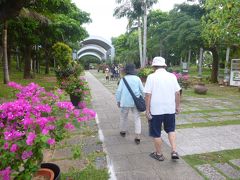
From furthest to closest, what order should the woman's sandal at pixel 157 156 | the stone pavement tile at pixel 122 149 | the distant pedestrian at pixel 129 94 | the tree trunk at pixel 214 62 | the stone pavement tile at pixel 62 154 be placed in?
the tree trunk at pixel 214 62, the distant pedestrian at pixel 129 94, the stone pavement tile at pixel 122 149, the stone pavement tile at pixel 62 154, the woman's sandal at pixel 157 156

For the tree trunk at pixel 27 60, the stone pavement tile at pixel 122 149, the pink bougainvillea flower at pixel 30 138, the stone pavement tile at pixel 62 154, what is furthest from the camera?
the tree trunk at pixel 27 60

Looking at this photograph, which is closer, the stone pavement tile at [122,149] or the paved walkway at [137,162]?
the paved walkway at [137,162]

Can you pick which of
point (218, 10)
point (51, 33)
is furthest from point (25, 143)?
point (51, 33)

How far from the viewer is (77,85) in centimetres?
846

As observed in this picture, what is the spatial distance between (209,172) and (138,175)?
1029mm

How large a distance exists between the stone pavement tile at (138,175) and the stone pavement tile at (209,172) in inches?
27.2

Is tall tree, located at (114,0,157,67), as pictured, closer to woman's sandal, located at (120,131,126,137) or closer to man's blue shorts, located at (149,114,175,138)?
woman's sandal, located at (120,131,126,137)

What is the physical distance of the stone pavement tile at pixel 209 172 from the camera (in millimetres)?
3424

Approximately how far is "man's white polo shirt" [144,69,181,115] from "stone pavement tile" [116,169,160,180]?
881 mm

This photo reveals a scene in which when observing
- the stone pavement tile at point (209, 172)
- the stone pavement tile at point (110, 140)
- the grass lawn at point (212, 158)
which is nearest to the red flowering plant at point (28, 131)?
the stone pavement tile at point (209, 172)

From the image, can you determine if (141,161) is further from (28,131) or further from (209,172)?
(28,131)

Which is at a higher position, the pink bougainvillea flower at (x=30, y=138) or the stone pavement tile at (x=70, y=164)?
the pink bougainvillea flower at (x=30, y=138)

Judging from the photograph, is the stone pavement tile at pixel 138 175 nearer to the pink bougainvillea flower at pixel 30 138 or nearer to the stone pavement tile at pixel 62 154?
the stone pavement tile at pixel 62 154

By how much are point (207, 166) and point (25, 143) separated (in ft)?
9.06
